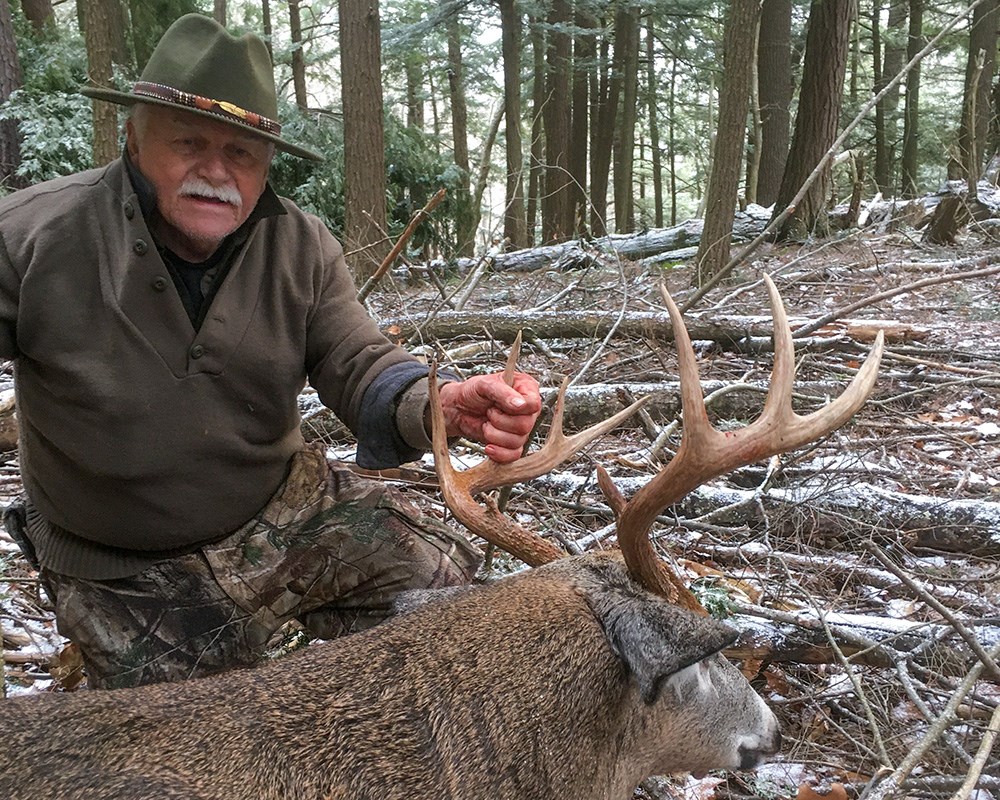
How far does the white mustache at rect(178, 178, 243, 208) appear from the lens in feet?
10.1

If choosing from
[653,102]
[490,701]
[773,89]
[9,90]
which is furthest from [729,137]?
[653,102]

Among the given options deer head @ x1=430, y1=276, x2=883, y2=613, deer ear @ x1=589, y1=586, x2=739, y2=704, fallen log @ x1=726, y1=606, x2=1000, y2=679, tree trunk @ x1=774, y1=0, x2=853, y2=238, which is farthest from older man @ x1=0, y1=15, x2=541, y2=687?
tree trunk @ x1=774, y1=0, x2=853, y2=238

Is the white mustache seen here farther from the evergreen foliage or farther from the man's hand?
the evergreen foliage

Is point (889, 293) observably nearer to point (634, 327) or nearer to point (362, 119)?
point (634, 327)

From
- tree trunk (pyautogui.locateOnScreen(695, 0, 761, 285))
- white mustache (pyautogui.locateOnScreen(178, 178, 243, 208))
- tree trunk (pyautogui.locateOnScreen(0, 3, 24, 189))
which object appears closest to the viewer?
white mustache (pyautogui.locateOnScreen(178, 178, 243, 208))

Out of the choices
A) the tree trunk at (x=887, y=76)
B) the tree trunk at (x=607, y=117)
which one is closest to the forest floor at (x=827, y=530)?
the tree trunk at (x=607, y=117)

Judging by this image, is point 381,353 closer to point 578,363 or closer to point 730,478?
point 730,478

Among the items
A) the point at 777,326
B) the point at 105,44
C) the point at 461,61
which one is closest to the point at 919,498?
the point at 777,326

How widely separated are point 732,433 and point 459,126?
1872 cm

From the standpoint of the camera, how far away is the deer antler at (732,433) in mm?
2266

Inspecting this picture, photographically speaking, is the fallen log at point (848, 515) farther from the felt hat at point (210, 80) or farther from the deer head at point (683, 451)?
the felt hat at point (210, 80)

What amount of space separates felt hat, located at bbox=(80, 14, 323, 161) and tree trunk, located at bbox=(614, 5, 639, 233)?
49.6ft

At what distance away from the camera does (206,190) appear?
308 centimetres

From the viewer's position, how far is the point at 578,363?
6.34 meters
